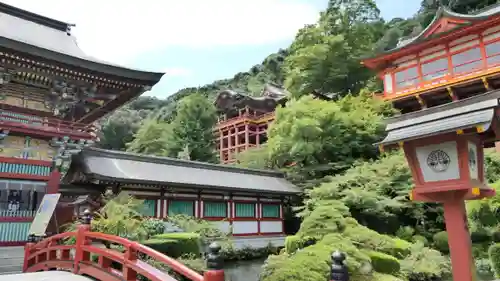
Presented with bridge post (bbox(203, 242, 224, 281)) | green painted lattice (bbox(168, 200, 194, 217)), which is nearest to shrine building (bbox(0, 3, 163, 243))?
green painted lattice (bbox(168, 200, 194, 217))

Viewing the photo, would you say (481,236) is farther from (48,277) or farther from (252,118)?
(252,118)

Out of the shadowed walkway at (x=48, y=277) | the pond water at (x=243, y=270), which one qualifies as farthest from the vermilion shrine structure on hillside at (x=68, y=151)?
the shadowed walkway at (x=48, y=277)

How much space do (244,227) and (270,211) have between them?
6.42ft

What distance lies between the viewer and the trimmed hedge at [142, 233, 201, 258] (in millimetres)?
10586

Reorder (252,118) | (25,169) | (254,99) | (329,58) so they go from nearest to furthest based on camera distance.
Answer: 1. (25,169)
2. (329,58)
3. (252,118)
4. (254,99)

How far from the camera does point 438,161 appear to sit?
6398 millimetres

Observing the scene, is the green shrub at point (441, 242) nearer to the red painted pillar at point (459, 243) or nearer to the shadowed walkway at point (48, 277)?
the red painted pillar at point (459, 243)

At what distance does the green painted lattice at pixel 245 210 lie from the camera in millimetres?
17125

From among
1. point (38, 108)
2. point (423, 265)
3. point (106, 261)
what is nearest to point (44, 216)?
point (38, 108)

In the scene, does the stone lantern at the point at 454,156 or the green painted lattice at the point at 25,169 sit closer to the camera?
the stone lantern at the point at 454,156

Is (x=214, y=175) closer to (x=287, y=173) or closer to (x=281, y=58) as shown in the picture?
(x=287, y=173)

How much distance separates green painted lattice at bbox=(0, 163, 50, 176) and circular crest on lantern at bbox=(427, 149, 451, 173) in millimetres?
10627

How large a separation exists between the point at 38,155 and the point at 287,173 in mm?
12449

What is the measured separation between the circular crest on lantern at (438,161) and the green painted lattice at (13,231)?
1077 cm
